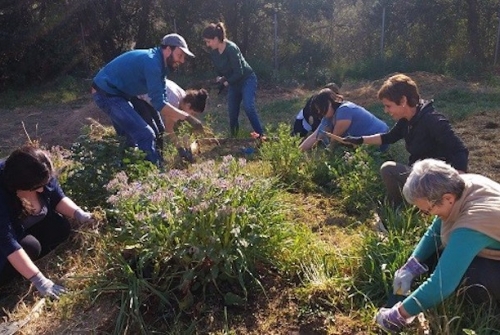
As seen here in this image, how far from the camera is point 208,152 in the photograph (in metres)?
5.55

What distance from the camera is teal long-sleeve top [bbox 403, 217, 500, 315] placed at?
6.70 ft

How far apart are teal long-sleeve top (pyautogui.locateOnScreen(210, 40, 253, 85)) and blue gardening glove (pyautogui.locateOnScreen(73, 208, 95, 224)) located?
306 cm

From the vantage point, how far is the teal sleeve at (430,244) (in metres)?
2.43

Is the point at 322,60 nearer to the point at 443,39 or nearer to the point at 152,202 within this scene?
the point at 443,39

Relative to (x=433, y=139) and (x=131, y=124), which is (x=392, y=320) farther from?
(x=131, y=124)

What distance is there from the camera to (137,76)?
4.29 meters

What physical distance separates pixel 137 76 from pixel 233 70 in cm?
179

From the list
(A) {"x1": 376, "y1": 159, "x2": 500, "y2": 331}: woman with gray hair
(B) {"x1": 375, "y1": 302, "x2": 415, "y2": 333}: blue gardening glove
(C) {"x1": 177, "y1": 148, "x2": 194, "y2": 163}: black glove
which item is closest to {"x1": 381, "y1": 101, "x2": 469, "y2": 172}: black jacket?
(A) {"x1": 376, "y1": 159, "x2": 500, "y2": 331}: woman with gray hair

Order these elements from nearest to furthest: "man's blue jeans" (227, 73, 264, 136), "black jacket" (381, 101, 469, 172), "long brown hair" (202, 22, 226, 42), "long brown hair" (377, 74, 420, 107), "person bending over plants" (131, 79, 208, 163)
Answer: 1. "black jacket" (381, 101, 469, 172)
2. "long brown hair" (377, 74, 420, 107)
3. "person bending over plants" (131, 79, 208, 163)
4. "long brown hair" (202, 22, 226, 42)
5. "man's blue jeans" (227, 73, 264, 136)

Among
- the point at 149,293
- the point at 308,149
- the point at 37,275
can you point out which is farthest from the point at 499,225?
the point at 308,149

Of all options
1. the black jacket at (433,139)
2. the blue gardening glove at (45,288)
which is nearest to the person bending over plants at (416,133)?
the black jacket at (433,139)

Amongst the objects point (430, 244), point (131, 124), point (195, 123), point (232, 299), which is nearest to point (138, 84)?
point (131, 124)

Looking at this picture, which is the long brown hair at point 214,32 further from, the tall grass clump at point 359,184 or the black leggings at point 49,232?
the black leggings at point 49,232

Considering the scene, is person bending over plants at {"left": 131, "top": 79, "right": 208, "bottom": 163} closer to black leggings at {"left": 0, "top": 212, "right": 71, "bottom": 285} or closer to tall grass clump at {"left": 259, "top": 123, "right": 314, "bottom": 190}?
tall grass clump at {"left": 259, "top": 123, "right": 314, "bottom": 190}
